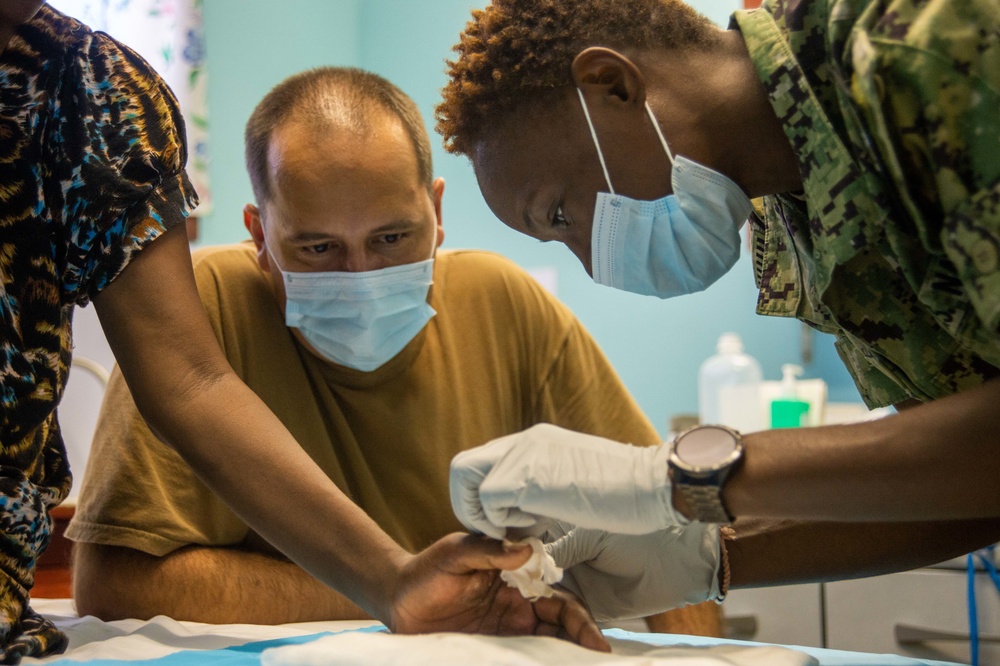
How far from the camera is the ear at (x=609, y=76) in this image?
1.06m

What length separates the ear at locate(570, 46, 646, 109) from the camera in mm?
1063

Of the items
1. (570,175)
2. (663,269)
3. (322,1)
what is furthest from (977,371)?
(322,1)

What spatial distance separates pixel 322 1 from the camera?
135 inches

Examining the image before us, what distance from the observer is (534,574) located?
106 cm

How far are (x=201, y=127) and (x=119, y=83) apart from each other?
6.18 feet

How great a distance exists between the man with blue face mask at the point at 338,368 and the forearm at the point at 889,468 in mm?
866

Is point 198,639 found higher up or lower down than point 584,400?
lower down

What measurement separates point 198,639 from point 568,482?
1.92ft

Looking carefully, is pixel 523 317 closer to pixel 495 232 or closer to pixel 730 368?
pixel 730 368

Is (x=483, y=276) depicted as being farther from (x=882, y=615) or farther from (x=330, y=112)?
(x=882, y=615)

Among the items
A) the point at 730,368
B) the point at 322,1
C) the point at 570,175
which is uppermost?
the point at 322,1

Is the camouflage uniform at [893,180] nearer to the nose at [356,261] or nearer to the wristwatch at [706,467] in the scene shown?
the wristwatch at [706,467]

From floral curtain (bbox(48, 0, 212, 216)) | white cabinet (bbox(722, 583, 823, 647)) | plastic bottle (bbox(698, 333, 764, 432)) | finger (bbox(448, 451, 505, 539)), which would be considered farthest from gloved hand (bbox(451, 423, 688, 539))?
floral curtain (bbox(48, 0, 212, 216))

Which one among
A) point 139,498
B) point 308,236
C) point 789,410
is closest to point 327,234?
point 308,236
